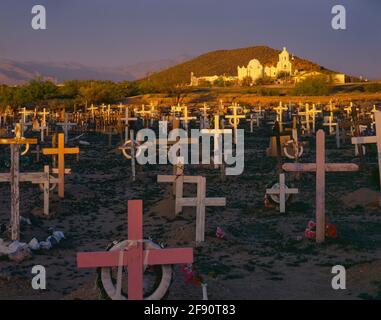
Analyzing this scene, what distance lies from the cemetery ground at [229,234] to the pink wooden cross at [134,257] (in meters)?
1.39

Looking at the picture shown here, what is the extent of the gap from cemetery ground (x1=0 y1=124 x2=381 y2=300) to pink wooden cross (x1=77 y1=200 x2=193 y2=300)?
4.56 feet

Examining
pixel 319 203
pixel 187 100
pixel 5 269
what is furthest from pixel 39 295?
pixel 187 100

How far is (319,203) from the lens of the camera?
40.1ft

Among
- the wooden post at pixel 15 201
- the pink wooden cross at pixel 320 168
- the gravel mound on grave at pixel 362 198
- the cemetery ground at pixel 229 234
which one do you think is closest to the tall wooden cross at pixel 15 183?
the wooden post at pixel 15 201

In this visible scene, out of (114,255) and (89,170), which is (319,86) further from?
(114,255)

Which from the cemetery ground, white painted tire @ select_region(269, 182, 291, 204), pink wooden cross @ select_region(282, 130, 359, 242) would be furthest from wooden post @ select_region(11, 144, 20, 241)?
white painted tire @ select_region(269, 182, 291, 204)

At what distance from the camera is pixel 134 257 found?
6.81 m

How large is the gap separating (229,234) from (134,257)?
6.55 m

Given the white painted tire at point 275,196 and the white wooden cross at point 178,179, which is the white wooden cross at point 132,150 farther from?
the white painted tire at point 275,196

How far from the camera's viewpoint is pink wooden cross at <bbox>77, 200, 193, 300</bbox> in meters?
6.80

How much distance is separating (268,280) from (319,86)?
71.3 m

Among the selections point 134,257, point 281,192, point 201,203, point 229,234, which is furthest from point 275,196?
point 134,257

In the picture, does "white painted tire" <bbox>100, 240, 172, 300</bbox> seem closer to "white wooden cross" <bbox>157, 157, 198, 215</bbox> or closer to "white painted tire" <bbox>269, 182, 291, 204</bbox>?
"white wooden cross" <bbox>157, 157, 198, 215</bbox>

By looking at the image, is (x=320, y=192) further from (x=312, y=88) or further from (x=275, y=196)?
(x=312, y=88)
